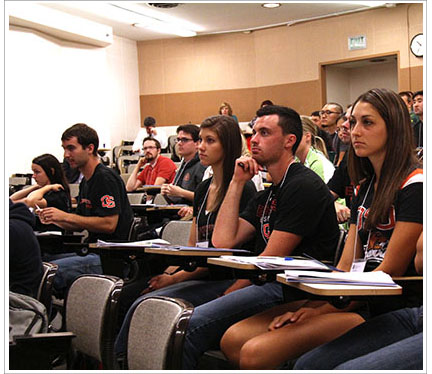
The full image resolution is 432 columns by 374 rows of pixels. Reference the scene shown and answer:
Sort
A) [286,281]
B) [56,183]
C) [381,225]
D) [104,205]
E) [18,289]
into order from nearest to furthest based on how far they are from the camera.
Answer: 1. [286,281]
2. [381,225]
3. [18,289]
4. [104,205]
5. [56,183]

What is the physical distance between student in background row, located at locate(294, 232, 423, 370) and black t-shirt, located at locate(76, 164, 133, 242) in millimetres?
2261

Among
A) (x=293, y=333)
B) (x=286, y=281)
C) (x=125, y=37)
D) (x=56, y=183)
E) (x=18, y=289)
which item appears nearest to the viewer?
(x=286, y=281)

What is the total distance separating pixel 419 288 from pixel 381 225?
1.32ft

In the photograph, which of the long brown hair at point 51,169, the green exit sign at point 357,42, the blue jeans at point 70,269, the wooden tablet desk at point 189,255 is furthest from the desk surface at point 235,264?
the green exit sign at point 357,42

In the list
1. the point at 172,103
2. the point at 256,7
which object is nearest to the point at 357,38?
the point at 256,7

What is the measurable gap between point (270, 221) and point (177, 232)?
3.23 ft

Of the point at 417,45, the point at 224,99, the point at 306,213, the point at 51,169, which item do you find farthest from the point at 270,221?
the point at 224,99

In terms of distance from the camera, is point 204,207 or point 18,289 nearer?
point 18,289

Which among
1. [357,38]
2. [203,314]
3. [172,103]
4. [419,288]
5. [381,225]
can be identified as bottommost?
[203,314]

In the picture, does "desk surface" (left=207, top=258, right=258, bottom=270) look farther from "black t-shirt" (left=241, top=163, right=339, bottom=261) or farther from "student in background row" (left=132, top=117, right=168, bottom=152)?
"student in background row" (left=132, top=117, right=168, bottom=152)

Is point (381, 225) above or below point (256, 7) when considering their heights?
below

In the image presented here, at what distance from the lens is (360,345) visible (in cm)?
195

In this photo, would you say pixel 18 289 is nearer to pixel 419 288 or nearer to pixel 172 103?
pixel 419 288

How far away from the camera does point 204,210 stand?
10.9 feet
